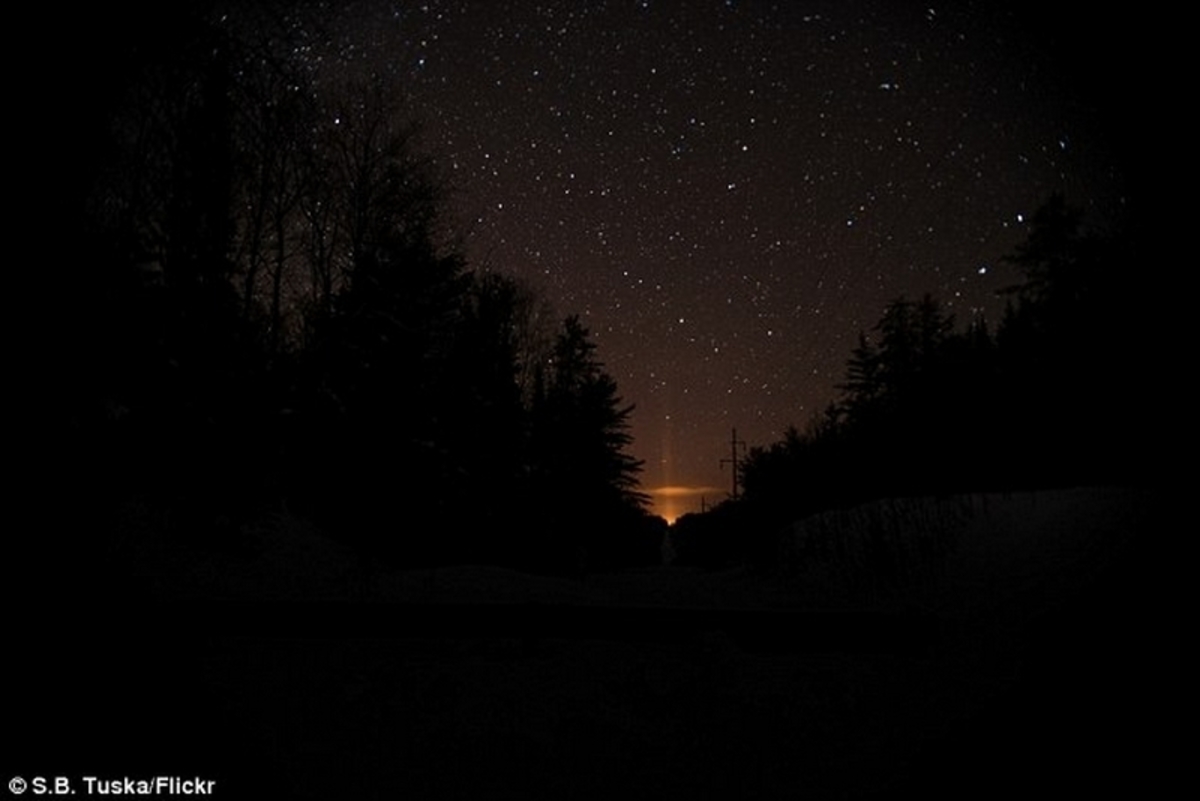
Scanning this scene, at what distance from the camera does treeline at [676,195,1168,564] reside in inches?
373

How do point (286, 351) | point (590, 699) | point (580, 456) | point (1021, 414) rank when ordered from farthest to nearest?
point (580, 456), point (1021, 414), point (286, 351), point (590, 699)

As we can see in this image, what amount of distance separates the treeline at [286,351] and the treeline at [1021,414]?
6.37m

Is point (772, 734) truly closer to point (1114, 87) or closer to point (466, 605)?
point (466, 605)

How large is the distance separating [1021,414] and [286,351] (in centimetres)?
2144

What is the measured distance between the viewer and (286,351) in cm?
1423

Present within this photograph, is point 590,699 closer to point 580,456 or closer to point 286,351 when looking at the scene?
point 286,351

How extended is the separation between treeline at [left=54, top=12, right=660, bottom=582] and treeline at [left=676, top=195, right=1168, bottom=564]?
637 centimetres

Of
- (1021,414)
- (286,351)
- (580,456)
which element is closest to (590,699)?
(286,351)

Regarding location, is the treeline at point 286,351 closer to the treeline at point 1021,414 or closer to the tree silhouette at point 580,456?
the tree silhouette at point 580,456

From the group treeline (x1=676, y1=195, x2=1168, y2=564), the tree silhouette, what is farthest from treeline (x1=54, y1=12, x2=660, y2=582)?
treeline (x1=676, y1=195, x2=1168, y2=564)

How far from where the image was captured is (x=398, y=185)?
44.9 ft

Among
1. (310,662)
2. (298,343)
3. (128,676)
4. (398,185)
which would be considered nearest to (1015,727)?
(310,662)

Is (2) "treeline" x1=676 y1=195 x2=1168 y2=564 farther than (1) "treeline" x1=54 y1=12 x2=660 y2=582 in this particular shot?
Yes

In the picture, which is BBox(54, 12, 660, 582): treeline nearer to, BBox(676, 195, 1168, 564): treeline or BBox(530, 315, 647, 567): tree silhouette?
BBox(530, 315, 647, 567): tree silhouette
